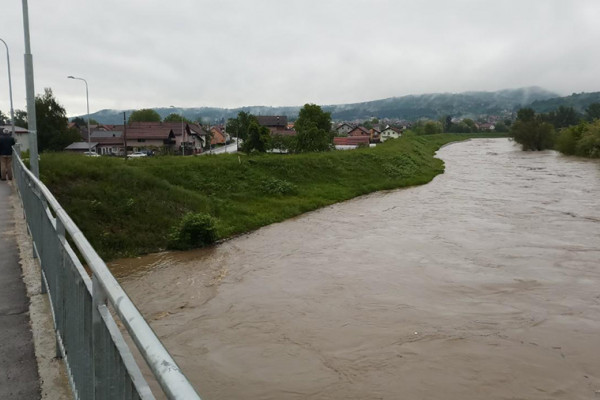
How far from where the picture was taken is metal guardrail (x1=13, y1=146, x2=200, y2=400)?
163 centimetres

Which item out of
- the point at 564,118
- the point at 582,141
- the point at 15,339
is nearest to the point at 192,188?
the point at 15,339

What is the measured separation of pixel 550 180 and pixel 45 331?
36.2 meters

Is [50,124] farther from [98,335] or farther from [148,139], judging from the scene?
[98,335]

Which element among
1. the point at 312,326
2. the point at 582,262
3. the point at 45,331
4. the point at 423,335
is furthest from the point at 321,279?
the point at 45,331

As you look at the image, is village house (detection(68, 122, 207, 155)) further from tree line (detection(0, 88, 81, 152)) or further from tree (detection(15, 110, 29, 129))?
tree line (detection(0, 88, 81, 152))

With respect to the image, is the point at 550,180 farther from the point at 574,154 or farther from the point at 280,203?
the point at 574,154

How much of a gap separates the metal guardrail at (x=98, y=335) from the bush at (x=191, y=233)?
41.8 ft

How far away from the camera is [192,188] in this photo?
2389 cm

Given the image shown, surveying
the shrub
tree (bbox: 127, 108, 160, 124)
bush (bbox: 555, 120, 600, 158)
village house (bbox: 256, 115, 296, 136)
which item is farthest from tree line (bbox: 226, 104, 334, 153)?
tree (bbox: 127, 108, 160, 124)

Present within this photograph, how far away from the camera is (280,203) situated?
81.1ft

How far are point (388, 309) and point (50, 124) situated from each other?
52.0 metres

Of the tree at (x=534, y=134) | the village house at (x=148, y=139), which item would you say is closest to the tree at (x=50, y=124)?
the village house at (x=148, y=139)

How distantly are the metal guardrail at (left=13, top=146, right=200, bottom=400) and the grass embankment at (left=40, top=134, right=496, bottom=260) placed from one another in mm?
12279

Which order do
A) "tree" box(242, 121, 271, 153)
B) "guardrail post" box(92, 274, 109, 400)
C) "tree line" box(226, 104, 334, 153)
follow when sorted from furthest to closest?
1. "tree" box(242, 121, 271, 153)
2. "tree line" box(226, 104, 334, 153)
3. "guardrail post" box(92, 274, 109, 400)
